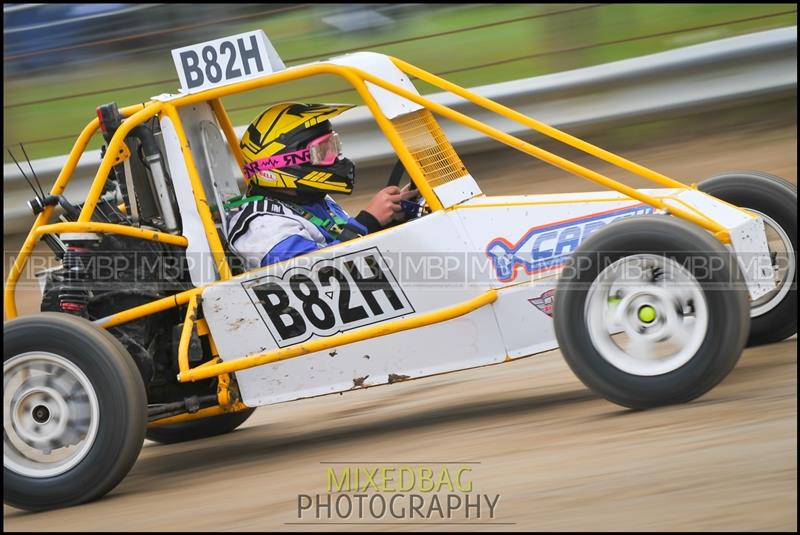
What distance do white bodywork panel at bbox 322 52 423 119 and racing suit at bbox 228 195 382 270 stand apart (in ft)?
1.61

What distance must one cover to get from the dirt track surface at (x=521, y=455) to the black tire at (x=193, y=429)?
0.08 metres

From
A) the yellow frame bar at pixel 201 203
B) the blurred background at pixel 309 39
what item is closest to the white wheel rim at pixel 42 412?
the yellow frame bar at pixel 201 203

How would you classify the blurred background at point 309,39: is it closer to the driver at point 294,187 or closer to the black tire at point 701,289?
the driver at point 294,187

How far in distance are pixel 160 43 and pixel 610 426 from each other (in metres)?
6.82

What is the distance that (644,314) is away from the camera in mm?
4148

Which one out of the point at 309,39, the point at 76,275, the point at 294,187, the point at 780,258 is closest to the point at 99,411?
the point at 76,275

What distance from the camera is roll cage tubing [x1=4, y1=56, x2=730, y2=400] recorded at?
436 cm

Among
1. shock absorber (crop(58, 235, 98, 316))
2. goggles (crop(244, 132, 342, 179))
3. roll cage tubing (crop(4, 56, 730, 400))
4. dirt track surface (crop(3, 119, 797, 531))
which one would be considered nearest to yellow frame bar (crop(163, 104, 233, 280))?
roll cage tubing (crop(4, 56, 730, 400))

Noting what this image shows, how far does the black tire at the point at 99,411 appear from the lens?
4277 mm

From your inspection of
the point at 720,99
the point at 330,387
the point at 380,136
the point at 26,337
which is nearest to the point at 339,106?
the point at 330,387

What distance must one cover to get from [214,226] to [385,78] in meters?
0.95

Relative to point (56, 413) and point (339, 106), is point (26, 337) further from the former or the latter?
point (339, 106)

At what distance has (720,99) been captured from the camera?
26.1ft
